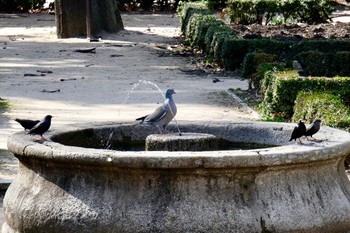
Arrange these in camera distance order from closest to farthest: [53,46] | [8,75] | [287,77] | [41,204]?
[41,204] < [287,77] < [8,75] < [53,46]

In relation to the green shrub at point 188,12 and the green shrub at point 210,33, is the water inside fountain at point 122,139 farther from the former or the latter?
the green shrub at point 188,12

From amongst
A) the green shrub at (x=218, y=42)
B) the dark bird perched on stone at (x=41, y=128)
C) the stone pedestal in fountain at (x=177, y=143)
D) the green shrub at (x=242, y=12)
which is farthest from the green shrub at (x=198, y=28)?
the dark bird perched on stone at (x=41, y=128)

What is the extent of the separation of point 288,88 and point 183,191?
787cm

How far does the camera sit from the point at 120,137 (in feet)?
27.1

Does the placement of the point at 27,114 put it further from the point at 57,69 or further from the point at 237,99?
the point at 57,69

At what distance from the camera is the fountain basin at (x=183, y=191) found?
6.32 meters

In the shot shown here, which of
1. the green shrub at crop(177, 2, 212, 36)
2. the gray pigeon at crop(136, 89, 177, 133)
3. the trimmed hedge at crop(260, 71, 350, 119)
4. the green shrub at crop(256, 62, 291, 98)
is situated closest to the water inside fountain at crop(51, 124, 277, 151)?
the gray pigeon at crop(136, 89, 177, 133)

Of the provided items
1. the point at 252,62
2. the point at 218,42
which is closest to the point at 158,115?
the point at 252,62

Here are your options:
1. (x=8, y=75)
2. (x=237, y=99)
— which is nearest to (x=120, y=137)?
(x=237, y=99)

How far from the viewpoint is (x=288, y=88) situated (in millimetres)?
14078

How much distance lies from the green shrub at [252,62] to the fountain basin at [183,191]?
35.0ft

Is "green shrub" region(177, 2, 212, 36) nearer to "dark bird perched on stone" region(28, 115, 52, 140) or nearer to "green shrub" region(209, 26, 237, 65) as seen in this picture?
"green shrub" region(209, 26, 237, 65)

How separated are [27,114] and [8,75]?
5477mm

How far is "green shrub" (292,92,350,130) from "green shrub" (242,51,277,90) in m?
4.39
